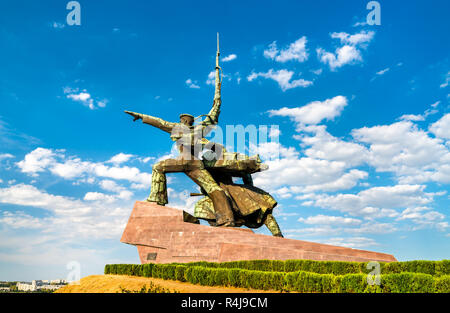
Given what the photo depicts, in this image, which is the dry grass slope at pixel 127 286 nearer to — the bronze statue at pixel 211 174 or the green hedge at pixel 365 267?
the green hedge at pixel 365 267

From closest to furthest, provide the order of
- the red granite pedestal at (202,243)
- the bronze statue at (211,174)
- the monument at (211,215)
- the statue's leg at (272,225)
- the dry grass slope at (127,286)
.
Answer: the dry grass slope at (127,286)
the red granite pedestal at (202,243)
the monument at (211,215)
the bronze statue at (211,174)
the statue's leg at (272,225)

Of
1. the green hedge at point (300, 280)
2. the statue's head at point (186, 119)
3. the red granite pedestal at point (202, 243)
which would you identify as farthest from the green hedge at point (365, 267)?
the statue's head at point (186, 119)

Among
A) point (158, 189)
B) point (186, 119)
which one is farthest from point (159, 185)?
point (186, 119)

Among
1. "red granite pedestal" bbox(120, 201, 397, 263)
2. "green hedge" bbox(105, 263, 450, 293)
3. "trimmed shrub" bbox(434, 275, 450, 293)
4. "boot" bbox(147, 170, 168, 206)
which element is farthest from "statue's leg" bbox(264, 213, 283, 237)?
"trimmed shrub" bbox(434, 275, 450, 293)

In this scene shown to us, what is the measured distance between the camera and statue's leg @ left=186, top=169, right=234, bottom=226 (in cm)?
1767

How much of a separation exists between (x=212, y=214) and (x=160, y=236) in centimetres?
291

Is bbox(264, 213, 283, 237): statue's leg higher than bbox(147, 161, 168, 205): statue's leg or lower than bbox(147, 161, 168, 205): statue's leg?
lower

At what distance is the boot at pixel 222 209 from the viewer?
17.6 m

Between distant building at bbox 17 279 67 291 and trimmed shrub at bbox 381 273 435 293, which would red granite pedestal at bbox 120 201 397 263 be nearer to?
distant building at bbox 17 279 67 291

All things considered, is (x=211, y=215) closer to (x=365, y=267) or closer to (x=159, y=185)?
(x=159, y=185)

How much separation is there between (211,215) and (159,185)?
3.11 m
